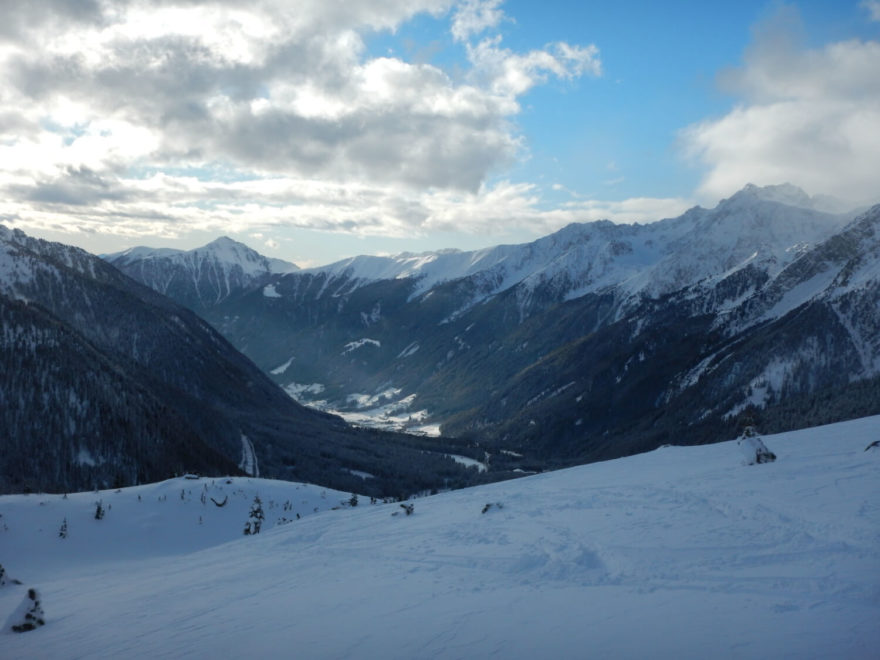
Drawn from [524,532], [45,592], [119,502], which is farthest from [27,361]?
[524,532]

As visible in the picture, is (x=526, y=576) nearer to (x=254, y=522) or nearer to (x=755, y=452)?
(x=755, y=452)

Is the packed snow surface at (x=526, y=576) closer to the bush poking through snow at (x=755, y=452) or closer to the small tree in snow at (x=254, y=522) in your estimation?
the bush poking through snow at (x=755, y=452)

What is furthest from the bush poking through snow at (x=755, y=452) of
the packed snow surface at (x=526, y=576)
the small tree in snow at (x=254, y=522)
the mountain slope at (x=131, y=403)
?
the mountain slope at (x=131, y=403)

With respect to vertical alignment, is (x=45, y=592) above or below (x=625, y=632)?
below

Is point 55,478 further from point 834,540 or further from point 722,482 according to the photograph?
point 834,540

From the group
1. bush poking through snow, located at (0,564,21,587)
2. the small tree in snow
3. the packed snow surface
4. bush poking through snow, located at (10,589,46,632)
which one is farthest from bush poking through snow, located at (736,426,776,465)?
bush poking through snow, located at (0,564,21,587)
